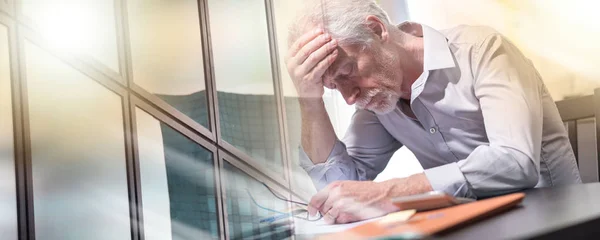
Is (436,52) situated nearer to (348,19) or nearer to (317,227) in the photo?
(348,19)

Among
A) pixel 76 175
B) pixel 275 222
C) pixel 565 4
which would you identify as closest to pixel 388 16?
pixel 565 4

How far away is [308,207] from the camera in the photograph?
1.71 m

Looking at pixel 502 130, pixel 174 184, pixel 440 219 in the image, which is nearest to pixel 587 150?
pixel 502 130

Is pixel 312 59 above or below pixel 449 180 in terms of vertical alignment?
above

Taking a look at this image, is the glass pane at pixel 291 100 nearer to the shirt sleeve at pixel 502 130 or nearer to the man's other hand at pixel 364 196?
the man's other hand at pixel 364 196

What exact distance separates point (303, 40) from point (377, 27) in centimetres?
21

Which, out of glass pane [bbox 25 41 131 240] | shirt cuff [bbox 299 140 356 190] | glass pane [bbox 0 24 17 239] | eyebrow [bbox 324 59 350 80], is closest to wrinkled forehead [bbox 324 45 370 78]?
eyebrow [bbox 324 59 350 80]

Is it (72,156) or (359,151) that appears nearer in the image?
(359,151)

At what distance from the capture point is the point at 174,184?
7.77 ft

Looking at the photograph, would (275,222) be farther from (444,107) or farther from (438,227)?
(438,227)

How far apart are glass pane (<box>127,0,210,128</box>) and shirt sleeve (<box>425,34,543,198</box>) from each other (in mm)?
1304

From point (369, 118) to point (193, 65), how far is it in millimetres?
1062

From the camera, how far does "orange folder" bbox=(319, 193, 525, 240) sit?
807 mm

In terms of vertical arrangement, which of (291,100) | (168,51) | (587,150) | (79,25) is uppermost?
(79,25)
